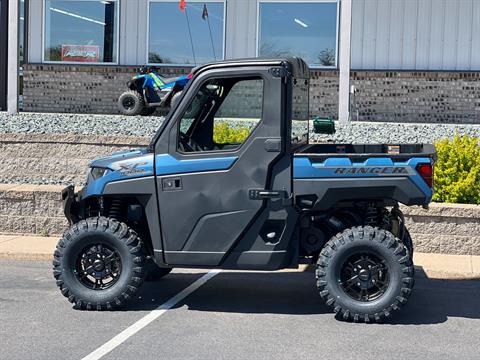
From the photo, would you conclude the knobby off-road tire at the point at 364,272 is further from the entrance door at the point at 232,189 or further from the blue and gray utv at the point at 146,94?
the blue and gray utv at the point at 146,94

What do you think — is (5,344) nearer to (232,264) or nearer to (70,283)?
(70,283)

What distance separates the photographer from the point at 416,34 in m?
18.3

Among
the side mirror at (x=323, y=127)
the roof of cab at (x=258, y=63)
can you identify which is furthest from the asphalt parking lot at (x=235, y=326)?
the side mirror at (x=323, y=127)

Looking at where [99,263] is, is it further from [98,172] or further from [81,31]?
[81,31]

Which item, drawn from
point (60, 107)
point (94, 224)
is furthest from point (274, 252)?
point (60, 107)

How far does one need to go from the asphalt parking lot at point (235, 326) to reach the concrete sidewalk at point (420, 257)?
0.22 metres

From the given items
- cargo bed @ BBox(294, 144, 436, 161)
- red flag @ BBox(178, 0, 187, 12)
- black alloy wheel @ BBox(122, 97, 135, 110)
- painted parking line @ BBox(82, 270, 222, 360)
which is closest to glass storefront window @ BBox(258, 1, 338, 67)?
red flag @ BBox(178, 0, 187, 12)

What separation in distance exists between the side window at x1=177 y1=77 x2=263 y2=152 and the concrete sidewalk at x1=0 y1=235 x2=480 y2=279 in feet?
8.96

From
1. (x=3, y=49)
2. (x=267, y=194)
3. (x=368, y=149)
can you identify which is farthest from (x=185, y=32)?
(x=267, y=194)

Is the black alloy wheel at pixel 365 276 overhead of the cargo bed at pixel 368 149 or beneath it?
beneath

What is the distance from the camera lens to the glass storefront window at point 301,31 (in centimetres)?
1895

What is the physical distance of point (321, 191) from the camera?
25.2ft

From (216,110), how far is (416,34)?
438 inches

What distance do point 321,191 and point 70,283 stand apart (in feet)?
8.22
